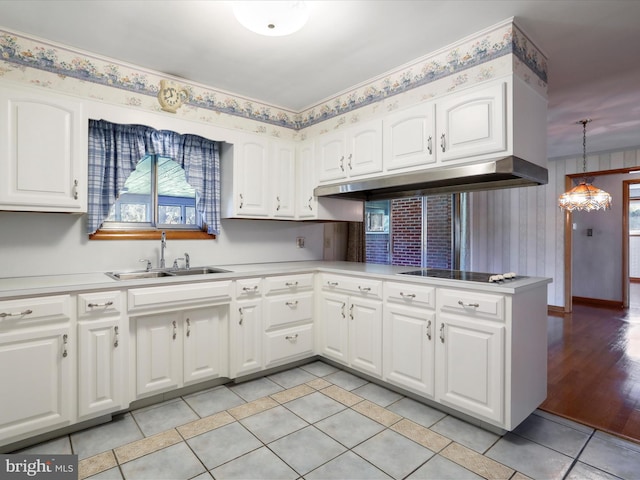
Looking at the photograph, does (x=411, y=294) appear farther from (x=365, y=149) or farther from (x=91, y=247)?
(x=91, y=247)

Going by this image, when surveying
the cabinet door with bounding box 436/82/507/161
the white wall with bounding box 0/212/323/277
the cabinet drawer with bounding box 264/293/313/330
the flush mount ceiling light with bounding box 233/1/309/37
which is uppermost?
the flush mount ceiling light with bounding box 233/1/309/37

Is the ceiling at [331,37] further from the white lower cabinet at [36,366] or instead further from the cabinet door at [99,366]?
the cabinet door at [99,366]

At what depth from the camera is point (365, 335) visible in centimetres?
278

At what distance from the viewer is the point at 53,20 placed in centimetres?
212

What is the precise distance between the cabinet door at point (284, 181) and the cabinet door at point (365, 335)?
113 cm

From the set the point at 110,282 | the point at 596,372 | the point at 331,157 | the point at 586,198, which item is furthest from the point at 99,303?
the point at 586,198

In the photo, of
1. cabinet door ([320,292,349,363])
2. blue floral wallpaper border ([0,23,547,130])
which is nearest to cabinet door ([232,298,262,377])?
cabinet door ([320,292,349,363])

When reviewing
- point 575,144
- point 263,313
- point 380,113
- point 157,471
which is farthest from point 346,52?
point 575,144

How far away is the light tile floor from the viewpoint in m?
1.76

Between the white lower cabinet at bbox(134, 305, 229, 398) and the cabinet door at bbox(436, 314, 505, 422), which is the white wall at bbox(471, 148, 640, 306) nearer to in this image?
the cabinet door at bbox(436, 314, 505, 422)

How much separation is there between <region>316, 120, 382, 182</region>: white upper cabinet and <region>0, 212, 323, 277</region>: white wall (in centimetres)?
87

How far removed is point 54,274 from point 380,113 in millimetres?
2700

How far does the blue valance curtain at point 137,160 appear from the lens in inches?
102

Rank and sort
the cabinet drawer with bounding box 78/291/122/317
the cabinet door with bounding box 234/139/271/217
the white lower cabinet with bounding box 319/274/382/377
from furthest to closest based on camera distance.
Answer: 1. the cabinet door with bounding box 234/139/271/217
2. the white lower cabinet with bounding box 319/274/382/377
3. the cabinet drawer with bounding box 78/291/122/317
